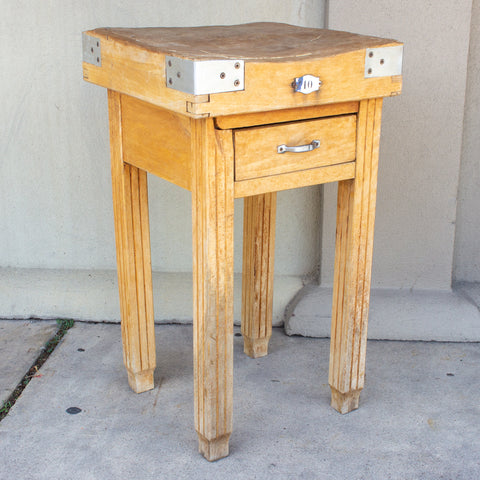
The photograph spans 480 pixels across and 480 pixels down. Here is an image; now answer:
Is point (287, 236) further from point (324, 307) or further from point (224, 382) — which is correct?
point (224, 382)

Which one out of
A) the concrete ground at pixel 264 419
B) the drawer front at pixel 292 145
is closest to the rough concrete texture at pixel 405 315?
the concrete ground at pixel 264 419

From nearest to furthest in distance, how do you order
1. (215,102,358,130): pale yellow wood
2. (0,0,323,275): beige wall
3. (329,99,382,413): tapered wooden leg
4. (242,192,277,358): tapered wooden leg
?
1. (215,102,358,130): pale yellow wood
2. (329,99,382,413): tapered wooden leg
3. (242,192,277,358): tapered wooden leg
4. (0,0,323,275): beige wall

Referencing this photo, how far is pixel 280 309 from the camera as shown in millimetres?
2574

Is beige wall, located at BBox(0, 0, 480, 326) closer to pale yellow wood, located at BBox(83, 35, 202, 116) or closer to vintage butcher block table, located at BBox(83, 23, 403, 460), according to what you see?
vintage butcher block table, located at BBox(83, 23, 403, 460)

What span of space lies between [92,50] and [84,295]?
102cm

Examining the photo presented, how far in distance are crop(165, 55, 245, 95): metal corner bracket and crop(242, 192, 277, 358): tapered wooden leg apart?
70 centimetres

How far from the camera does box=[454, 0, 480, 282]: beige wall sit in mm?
2408

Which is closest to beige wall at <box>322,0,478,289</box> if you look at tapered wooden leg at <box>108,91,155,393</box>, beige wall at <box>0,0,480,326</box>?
beige wall at <box>0,0,480,326</box>

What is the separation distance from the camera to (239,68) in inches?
59.7

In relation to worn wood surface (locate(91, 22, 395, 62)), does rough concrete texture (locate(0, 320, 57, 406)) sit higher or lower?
lower

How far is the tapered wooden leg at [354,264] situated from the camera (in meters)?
1.82

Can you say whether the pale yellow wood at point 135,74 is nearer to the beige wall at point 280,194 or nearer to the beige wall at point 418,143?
the beige wall at point 280,194

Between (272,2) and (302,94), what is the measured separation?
0.86m

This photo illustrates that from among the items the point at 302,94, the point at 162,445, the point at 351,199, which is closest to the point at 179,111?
Result: the point at 302,94
